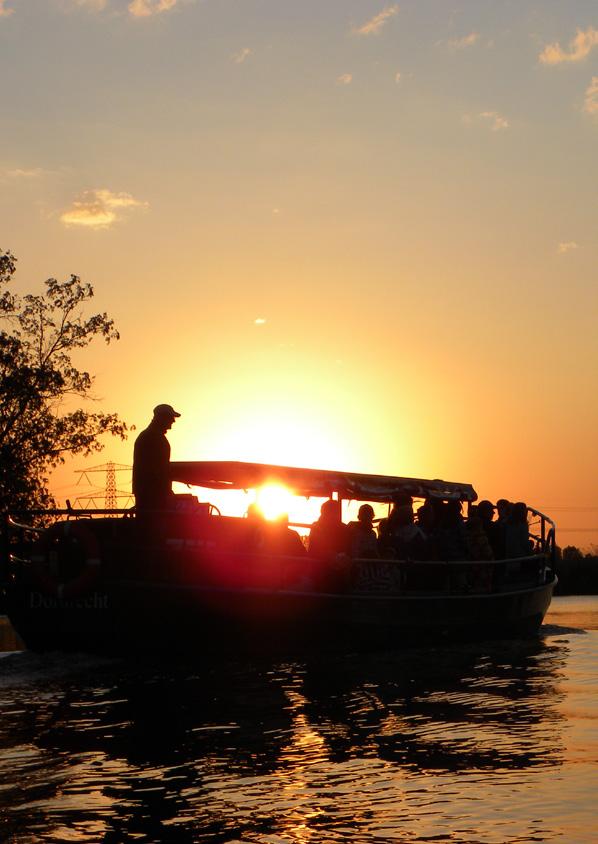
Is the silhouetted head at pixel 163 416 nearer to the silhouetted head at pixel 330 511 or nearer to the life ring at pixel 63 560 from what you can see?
the life ring at pixel 63 560

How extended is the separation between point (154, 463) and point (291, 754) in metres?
6.56

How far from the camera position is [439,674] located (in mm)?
14055

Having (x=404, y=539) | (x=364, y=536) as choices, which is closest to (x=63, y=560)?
(x=364, y=536)

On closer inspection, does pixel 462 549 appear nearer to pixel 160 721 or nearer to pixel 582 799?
pixel 160 721

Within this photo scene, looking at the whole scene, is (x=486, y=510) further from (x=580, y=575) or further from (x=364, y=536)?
(x=580, y=575)

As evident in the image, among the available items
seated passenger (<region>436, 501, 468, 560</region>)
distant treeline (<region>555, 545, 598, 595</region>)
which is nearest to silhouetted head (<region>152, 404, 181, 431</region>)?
seated passenger (<region>436, 501, 468, 560</region>)

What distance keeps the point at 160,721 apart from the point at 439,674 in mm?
4958

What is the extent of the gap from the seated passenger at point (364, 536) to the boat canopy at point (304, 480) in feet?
3.84

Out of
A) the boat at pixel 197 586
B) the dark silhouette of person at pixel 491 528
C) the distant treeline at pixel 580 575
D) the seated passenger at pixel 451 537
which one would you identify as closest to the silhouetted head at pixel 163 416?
the boat at pixel 197 586

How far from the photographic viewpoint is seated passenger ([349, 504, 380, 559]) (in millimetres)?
16844

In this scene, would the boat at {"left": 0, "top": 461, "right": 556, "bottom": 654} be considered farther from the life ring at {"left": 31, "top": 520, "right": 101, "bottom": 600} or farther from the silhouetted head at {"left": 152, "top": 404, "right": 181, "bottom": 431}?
the silhouetted head at {"left": 152, "top": 404, "right": 181, "bottom": 431}

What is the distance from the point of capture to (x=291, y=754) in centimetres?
841

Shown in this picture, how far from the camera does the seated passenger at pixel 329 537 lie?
53.7 feet

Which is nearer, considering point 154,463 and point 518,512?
point 154,463
